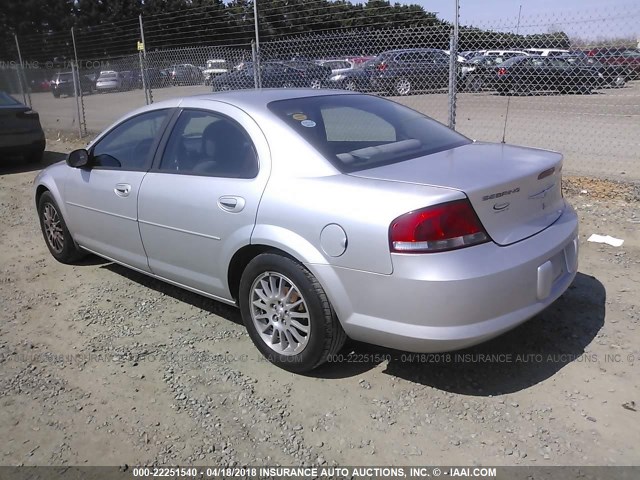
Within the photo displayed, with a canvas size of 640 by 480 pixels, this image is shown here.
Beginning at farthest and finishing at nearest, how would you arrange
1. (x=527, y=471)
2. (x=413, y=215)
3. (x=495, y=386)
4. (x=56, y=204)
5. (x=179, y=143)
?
(x=56, y=204)
(x=179, y=143)
(x=495, y=386)
(x=413, y=215)
(x=527, y=471)

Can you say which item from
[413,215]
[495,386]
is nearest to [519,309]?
[495,386]

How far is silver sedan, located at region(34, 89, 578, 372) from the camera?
271 cm

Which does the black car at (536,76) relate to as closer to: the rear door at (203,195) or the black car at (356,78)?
the black car at (356,78)

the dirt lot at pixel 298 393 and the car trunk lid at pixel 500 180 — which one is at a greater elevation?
the car trunk lid at pixel 500 180

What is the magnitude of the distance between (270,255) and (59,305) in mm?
2188

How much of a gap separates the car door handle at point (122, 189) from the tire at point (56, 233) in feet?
3.65

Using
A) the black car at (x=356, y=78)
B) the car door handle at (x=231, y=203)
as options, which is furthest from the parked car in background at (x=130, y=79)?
the car door handle at (x=231, y=203)

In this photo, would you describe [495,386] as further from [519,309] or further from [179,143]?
[179,143]

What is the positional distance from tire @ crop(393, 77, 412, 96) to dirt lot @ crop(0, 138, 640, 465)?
29.8 ft

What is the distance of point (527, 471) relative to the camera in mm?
2498

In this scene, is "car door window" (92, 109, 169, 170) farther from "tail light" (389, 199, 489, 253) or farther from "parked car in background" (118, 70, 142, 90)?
"parked car in background" (118, 70, 142, 90)

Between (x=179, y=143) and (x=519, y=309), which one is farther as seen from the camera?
(x=179, y=143)

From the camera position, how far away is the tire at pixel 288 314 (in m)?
3.03

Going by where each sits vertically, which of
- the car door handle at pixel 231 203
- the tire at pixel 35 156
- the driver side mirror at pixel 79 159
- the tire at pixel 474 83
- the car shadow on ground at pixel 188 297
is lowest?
the car shadow on ground at pixel 188 297
